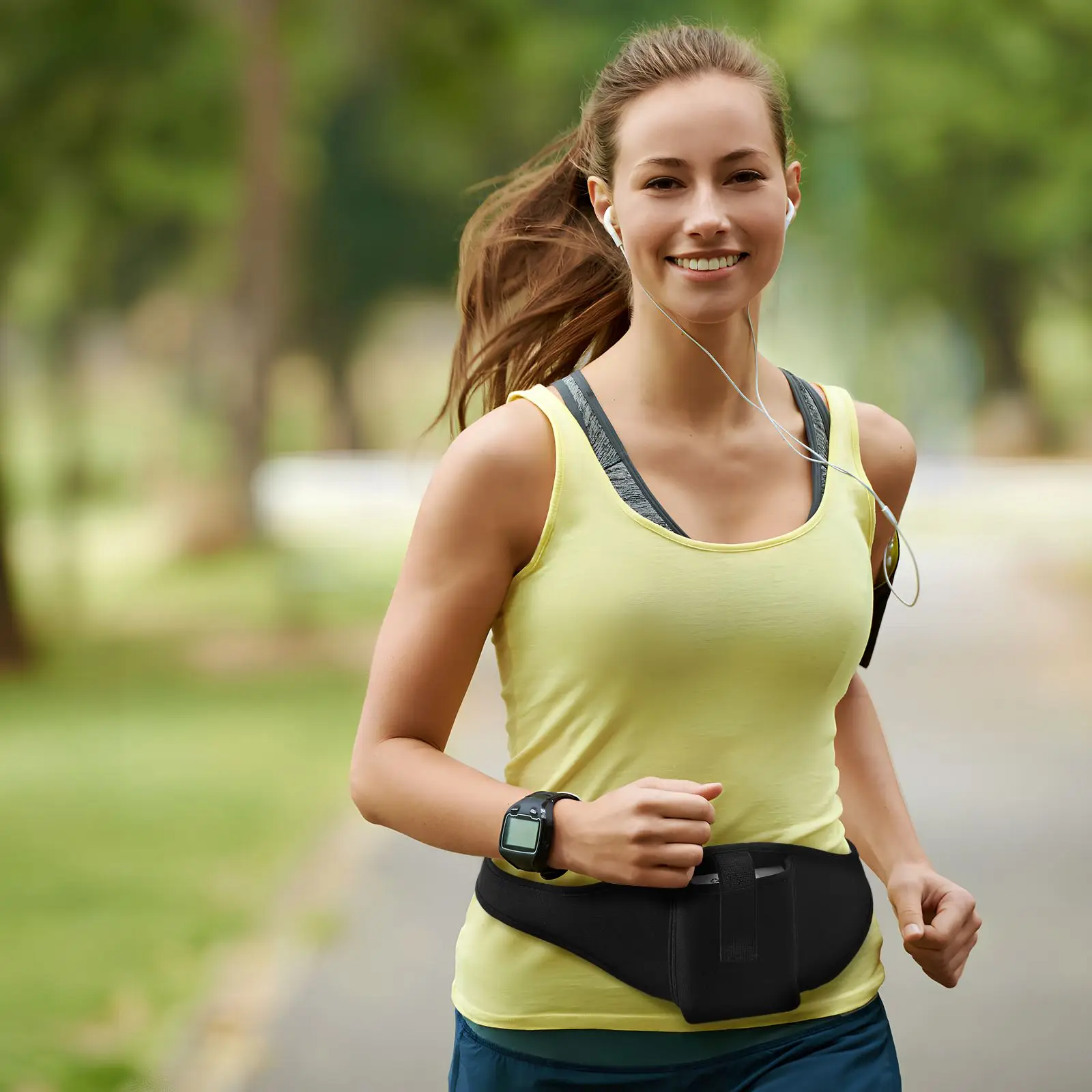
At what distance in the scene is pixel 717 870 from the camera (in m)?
1.94

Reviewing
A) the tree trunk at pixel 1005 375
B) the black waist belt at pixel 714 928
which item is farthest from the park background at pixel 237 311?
the black waist belt at pixel 714 928

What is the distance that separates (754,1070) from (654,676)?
464 millimetres

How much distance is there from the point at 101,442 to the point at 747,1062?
53.9 ft

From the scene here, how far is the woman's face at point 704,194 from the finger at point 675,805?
1.81 feet

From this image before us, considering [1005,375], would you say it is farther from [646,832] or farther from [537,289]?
[646,832]

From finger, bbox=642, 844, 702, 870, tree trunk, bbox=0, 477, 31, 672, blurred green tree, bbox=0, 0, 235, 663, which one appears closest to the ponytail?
finger, bbox=642, 844, 702, 870

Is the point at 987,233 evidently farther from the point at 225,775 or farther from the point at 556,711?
the point at 556,711

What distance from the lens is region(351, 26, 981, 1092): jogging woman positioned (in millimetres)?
1931

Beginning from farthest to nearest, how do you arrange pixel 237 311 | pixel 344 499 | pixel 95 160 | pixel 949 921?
pixel 344 499 → pixel 237 311 → pixel 95 160 → pixel 949 921

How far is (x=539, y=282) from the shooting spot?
7.71 feet

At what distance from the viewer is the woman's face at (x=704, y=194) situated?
77.1 inches

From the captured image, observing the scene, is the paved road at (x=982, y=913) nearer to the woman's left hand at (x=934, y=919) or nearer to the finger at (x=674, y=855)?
the woman's left hand at (x=934, y=919)

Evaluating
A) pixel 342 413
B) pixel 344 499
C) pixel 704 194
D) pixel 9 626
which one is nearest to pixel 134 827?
pixel 9 626

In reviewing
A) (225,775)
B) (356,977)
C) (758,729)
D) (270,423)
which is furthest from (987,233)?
(758,729)
